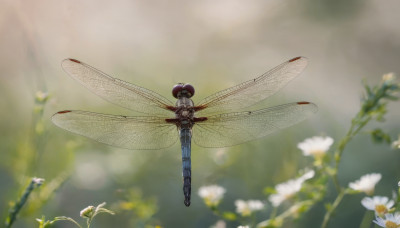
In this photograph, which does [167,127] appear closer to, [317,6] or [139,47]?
[139,47]

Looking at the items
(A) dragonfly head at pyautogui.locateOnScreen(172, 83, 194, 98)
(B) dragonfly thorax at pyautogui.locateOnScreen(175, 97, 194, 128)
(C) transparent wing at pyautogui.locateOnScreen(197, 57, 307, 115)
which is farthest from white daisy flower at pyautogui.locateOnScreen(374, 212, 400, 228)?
(A) dragonfly head at pyautogui.locateOnScreen(172, 83, 194, 98)

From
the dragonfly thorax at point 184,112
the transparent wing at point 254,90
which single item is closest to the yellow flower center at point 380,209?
the transparent wing at point 254,90

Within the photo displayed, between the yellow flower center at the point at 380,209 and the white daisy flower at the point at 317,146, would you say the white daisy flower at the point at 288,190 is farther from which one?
the yellow flower center at the point at 380,209

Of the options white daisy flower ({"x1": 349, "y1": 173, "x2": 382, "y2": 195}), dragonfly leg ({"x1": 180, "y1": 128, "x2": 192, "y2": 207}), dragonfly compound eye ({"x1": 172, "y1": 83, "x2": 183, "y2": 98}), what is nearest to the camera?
white daisy flower ({"x1": 349, "y1": 173, "x2": 382, "y2": 195})

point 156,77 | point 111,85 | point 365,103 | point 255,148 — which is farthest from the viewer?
point 156,77

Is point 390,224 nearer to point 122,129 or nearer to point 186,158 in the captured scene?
point 186,158

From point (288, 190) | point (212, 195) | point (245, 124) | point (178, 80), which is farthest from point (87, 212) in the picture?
point (178, 80)

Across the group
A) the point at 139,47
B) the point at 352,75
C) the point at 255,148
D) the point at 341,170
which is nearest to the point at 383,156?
the point at 341,170

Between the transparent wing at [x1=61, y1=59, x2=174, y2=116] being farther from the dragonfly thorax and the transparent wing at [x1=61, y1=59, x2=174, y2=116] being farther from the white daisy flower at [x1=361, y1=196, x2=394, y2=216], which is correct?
the white daisy flower at [x1=361, y1=196, x2=394, y2=216]
